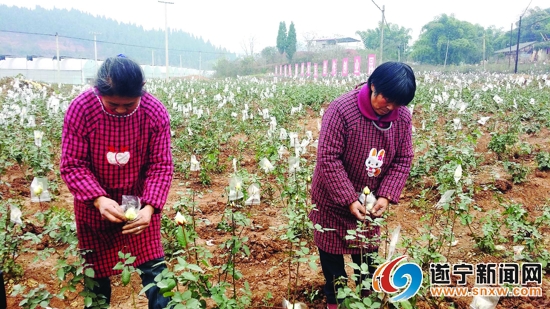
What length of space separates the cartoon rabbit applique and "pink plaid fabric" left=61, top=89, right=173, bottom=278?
2.90ft

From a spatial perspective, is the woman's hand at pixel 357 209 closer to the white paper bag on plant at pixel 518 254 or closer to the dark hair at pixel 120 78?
the dark hair at pixel 120 78

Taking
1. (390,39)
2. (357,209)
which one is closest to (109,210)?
(357,209)

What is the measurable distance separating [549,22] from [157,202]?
40.1 metres

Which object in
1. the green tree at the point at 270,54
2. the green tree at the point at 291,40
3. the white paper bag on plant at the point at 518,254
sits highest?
the green tree at the point at 291,40

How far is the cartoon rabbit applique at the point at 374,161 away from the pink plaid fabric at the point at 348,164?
15 mm

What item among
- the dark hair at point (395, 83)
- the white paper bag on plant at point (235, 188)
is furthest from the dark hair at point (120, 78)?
the dark hair at point (395, 83)

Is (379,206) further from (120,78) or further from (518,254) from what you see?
(518,254)

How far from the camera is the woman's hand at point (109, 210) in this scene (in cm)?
155

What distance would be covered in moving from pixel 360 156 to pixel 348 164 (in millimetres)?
70

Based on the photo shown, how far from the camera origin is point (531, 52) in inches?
1240

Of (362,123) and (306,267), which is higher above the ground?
(362,123)

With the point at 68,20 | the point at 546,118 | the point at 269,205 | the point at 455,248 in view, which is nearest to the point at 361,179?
the point at 455,248

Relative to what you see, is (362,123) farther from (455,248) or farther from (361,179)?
(455,248)

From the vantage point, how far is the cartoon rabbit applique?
6.00 ft
